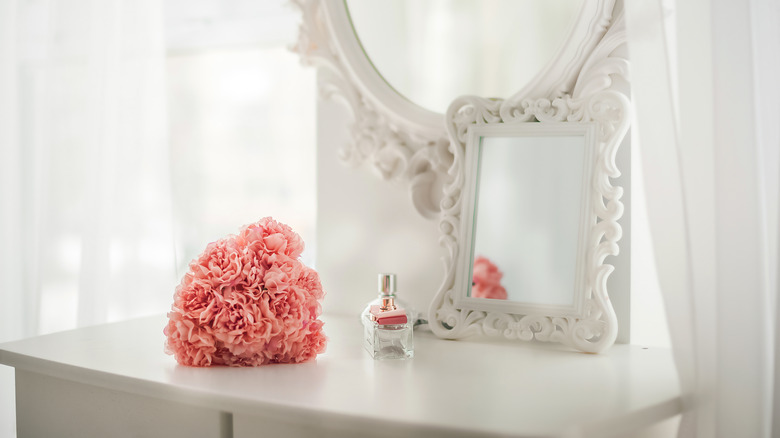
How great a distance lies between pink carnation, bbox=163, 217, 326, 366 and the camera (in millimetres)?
800

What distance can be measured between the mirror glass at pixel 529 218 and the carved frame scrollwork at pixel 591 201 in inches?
0.9

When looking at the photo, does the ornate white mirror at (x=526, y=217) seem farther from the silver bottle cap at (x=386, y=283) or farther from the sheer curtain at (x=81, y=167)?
the sheer curtain at (x=81, y=167)

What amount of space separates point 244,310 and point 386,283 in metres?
0.25

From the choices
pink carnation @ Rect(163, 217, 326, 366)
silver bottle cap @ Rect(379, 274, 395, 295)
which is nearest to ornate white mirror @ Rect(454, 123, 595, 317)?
silver bottle cap @ Rect(379, 274, 395, 295)

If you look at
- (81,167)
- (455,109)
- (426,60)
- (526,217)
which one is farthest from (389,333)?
(81,167)

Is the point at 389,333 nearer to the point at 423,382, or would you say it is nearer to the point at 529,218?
the point at 423,382

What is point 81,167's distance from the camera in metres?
1.46

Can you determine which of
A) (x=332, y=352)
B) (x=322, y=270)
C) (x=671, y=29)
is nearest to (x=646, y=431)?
(x=332, y=352)

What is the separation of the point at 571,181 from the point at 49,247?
1.23 m

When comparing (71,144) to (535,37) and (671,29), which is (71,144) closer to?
(535,37)

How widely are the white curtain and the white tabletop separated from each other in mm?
60

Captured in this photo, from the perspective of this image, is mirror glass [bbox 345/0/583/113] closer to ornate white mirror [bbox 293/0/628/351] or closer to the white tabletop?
ornate white mirror [bbox 293/0/628/351]

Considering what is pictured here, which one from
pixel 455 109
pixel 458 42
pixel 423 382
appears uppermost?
pixel 458 42

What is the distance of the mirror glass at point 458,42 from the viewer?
966 millimetres
